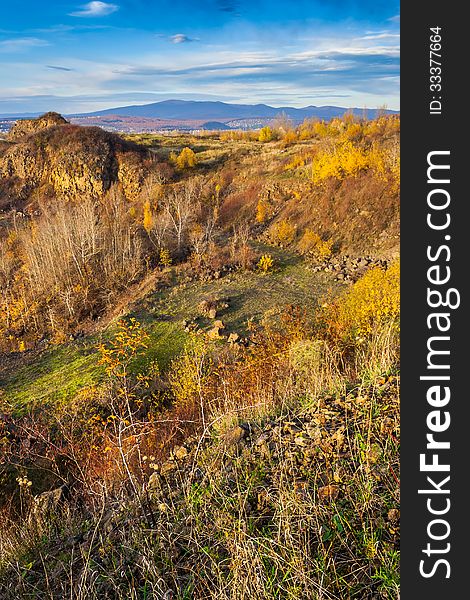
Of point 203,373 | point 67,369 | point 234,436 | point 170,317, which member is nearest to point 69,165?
point 170,317

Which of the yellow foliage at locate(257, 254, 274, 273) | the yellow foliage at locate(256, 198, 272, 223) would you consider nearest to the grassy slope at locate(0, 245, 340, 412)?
the yellow foliage at locate(257, 254, 274, 273)

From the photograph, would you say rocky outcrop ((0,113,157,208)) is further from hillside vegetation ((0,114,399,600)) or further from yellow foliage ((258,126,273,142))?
yellow foliage ((258,126,273,142))

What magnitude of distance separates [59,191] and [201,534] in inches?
1468

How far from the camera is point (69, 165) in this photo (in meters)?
34.9

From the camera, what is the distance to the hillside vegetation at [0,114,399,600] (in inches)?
117

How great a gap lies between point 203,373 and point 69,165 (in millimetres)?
31229

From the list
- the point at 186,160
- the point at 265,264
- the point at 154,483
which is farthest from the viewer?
the point at 186,160

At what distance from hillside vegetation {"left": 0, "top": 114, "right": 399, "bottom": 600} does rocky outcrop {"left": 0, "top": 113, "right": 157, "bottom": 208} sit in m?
0.20

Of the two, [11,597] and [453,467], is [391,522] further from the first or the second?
[11,597]

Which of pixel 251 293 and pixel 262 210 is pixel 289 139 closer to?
pixel 262 210

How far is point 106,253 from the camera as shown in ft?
70.5

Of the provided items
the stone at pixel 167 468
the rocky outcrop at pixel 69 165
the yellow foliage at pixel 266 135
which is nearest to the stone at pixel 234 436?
the stone at pixel 167 468

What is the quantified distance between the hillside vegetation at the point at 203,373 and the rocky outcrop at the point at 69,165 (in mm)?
204

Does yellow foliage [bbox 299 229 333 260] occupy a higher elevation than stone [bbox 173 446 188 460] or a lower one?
higher
